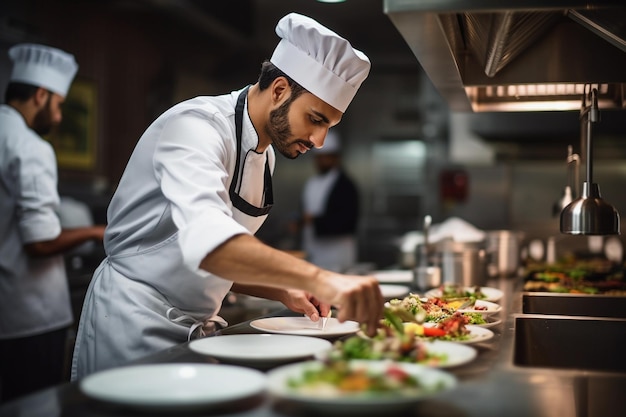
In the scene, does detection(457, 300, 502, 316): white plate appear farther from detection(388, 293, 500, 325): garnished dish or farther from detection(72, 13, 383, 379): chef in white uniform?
detection(72, 13, 383, 379): chef in white uniform

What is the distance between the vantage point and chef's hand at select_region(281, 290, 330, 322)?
188 cm

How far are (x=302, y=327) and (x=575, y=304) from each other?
137 cm

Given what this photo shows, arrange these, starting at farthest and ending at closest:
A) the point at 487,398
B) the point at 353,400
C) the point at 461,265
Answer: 1. the point at 461,265
2. the point at 487,398
3. the point at 353,400

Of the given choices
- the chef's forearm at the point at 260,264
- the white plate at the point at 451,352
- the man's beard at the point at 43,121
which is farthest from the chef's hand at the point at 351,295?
the man's beard at the point at 43,121

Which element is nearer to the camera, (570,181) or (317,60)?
(317,60)

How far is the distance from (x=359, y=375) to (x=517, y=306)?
4.76 ft

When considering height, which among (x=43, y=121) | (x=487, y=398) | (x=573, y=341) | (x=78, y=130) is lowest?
(x=573, y=341)

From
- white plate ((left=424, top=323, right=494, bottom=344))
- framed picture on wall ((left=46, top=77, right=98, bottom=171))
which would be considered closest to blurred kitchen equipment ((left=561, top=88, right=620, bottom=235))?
white plate ((left=424, top=323, right=494, bottom=344))

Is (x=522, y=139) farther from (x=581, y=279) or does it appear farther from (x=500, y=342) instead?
(x=500, y=342)

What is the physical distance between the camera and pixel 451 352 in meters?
1.43

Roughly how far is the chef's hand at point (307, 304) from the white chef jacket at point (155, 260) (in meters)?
0.18

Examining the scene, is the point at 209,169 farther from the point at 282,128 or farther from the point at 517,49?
the point at 517,49

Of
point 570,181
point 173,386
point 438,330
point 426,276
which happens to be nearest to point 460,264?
point 426,276

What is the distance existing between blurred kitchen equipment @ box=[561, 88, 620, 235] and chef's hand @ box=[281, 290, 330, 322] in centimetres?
88
